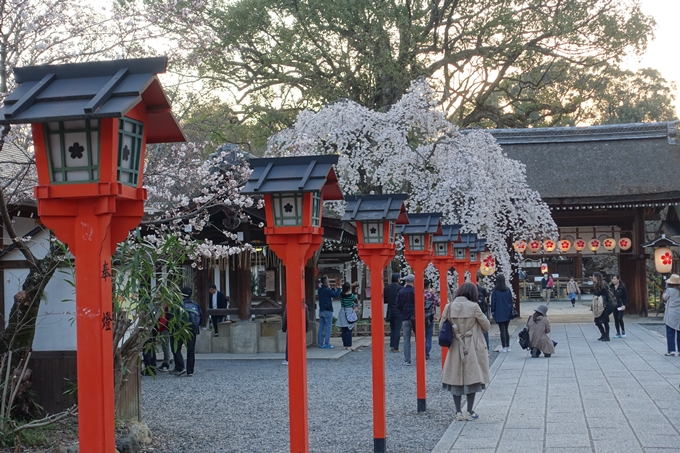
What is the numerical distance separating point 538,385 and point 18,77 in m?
9.42

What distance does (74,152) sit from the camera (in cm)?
375

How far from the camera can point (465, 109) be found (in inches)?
1114

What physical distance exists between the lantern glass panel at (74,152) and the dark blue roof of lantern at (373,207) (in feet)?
14.7

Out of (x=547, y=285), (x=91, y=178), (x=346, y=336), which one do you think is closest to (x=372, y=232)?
(x=91, y=178)

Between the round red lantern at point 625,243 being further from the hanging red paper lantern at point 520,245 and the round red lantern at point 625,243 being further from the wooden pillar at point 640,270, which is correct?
the hanging red paper lantern at point 520,245

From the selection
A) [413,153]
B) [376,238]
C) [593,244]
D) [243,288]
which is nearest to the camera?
[376,238]

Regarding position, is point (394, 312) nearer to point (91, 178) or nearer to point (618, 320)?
point (618, 320)

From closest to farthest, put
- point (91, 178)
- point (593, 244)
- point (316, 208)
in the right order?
point (91, 178)
point (316, 208)
point (593, 244)

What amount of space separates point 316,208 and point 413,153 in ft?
47.3

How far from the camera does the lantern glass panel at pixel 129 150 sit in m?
3.84

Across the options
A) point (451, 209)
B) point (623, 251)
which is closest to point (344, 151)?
point (451, 209)

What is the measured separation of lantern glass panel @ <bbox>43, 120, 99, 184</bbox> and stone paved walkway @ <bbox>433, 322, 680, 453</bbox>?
494 cm

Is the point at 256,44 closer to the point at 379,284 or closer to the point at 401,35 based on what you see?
the point at 401,35

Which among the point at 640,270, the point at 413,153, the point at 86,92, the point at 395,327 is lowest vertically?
the point at 395,327
